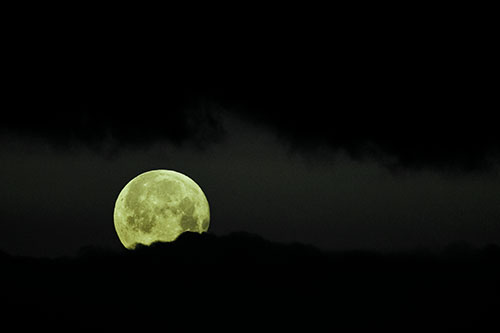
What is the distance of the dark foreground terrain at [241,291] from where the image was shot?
96.0 ft

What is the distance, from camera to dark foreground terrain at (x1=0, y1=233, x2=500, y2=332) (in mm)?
29266

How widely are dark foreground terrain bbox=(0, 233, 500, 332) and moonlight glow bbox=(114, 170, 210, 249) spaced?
809mm

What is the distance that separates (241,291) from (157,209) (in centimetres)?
751

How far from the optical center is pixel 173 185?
3738cm

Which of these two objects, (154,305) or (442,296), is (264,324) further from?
(442,296)

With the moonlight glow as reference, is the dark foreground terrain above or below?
below

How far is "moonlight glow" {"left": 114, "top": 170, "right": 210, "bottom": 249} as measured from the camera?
36.2 metres

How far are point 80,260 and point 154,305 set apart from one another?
8.65 m

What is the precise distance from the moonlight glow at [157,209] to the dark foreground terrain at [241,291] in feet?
2.65

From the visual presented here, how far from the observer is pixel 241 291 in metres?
33.5

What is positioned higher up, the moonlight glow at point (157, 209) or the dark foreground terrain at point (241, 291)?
the moonlight glow at point (157, 209)

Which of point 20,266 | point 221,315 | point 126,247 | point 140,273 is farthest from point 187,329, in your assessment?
point 20,266

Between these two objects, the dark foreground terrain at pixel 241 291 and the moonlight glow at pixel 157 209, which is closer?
the dark foreground terrain at pixel 241 291

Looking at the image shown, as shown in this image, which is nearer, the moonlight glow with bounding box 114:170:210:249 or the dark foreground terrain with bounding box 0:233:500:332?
the dark foreground terrain with bounding box 0:233:500:332
